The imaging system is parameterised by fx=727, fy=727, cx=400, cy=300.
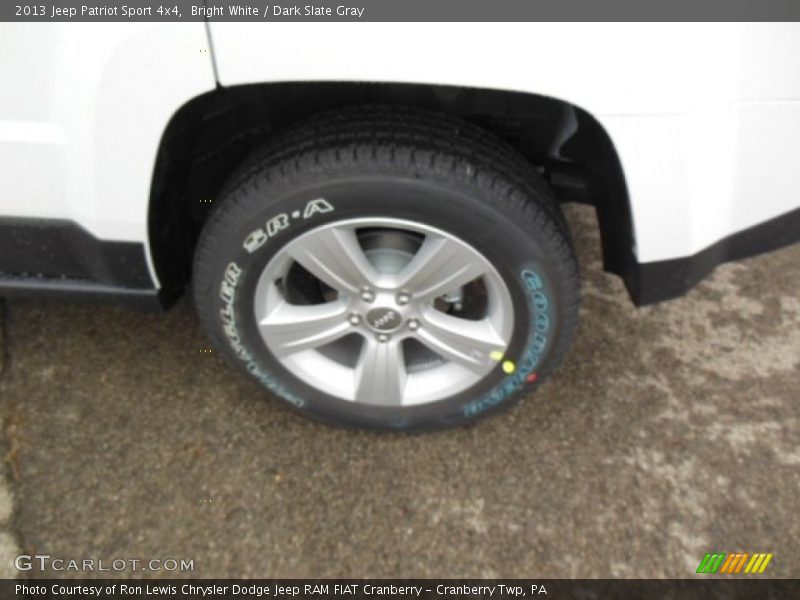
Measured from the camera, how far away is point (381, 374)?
1.98 metres

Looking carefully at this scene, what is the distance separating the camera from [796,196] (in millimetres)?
1683

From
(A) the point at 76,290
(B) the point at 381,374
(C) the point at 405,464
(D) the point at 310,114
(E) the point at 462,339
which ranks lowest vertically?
(C) the point at 405,464

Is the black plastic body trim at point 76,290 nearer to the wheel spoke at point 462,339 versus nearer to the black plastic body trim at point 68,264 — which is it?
the black plastic body trim at point 68,264

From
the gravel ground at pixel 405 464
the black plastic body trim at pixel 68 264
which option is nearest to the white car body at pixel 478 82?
the black plastic body trim at pixel 68 264

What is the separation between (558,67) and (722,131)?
396mm

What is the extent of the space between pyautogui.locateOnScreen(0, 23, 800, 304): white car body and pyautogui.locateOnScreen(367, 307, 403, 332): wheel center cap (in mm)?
622

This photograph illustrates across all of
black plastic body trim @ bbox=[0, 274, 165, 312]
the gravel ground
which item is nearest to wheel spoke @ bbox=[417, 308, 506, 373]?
the gravel ground

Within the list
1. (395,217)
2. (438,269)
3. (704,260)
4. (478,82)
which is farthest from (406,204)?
(704,260)

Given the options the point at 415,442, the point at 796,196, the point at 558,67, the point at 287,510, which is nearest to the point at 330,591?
the point at 287,510

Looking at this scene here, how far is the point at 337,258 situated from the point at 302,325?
0.25 metres

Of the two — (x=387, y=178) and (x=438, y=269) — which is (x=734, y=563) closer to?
(x=438, y=269)

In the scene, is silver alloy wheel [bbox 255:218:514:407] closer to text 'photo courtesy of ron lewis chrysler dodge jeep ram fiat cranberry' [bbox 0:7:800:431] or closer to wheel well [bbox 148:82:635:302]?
text 'photo courtesy of ron lewis chrysler dodge jeep ram fiat cranberry' [bbox 0:7:800:431]

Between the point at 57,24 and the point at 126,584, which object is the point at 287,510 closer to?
the point at 126,584

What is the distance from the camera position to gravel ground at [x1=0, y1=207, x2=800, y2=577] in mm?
1897
